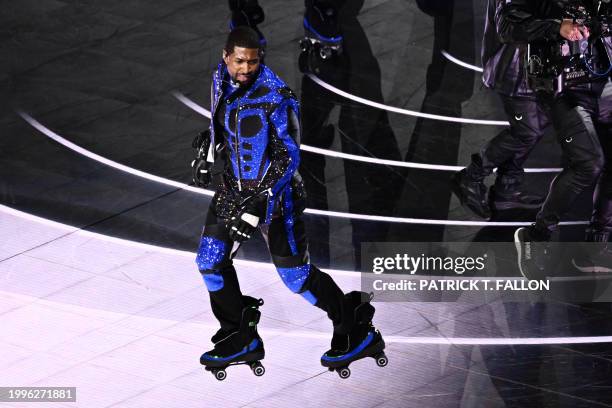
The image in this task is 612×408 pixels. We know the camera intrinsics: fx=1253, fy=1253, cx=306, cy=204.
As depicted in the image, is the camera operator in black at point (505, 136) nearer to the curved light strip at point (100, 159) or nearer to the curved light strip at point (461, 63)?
the curved light strip at point (100, 159)

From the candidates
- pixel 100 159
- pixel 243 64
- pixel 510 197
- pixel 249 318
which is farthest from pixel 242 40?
pixel 100 159

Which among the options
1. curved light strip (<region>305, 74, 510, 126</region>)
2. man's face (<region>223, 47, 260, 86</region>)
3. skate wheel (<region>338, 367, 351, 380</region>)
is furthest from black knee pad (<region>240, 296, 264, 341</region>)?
curved light strip (<region>305, 74, 510, 126</region>)

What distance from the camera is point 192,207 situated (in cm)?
938

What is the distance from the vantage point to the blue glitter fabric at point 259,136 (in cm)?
676

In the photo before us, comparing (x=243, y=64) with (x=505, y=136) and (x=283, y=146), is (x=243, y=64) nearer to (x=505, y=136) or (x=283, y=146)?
(x=283, y=146)

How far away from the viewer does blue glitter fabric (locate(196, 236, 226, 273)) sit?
6.91 m

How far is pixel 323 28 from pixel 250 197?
17.3 feet

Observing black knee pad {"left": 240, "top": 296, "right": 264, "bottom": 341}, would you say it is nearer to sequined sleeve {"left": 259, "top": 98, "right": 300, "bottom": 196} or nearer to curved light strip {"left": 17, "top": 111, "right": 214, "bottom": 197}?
sequined sleeve {"left": 259, "top": 98, "right": 300, "bottom": 196}

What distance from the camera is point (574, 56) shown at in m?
7.87

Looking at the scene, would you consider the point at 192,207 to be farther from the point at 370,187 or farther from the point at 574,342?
the point at 574,342

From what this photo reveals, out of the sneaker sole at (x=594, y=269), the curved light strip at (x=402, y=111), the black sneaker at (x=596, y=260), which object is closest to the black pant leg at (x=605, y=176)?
the black sneaker at (x=596, y=260)

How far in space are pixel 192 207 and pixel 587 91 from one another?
307cm

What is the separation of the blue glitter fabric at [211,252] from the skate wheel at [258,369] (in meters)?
0.63

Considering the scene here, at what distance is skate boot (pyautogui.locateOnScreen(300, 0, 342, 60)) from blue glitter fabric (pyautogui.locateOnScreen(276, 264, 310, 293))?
5108mm
